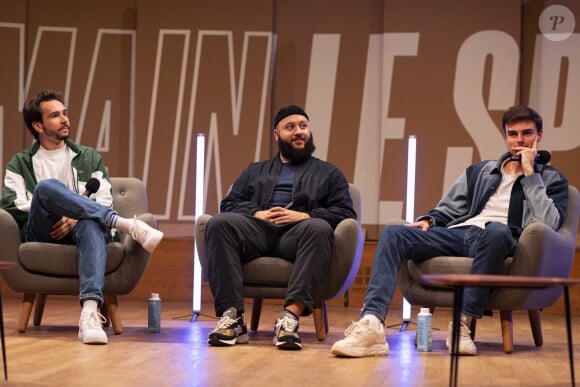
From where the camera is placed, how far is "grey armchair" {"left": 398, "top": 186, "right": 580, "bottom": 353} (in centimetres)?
388

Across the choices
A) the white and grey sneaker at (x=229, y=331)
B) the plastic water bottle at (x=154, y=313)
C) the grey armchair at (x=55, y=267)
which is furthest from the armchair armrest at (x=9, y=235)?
the white and grey sneaker at (x=229, y=331)

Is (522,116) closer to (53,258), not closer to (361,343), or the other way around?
(361,343)

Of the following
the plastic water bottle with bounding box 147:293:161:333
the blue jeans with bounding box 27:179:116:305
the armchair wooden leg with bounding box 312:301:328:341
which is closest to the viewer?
the blue jeans with bounding box 27:179:116:305

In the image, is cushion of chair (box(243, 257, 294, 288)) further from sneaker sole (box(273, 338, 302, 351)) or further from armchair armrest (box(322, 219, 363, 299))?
sneaker sole (box(273, 338, 302, 351))

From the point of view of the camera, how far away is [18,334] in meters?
4.25

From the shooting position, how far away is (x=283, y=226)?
4.26m

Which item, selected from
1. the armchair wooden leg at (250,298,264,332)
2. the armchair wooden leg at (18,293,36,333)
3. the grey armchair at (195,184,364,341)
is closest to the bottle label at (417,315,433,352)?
the grey armchair at (195,184,364,341)

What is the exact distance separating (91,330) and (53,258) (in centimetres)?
53

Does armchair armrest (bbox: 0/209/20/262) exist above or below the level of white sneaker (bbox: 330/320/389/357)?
above

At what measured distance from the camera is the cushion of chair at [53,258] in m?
4.26

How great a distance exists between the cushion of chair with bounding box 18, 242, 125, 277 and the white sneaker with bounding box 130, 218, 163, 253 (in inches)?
6.3

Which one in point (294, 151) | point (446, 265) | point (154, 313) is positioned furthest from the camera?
point (294, 151)

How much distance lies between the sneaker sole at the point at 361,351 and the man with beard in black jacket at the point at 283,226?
10.4 inches

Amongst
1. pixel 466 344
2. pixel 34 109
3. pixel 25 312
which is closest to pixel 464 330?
pixel 466 344
